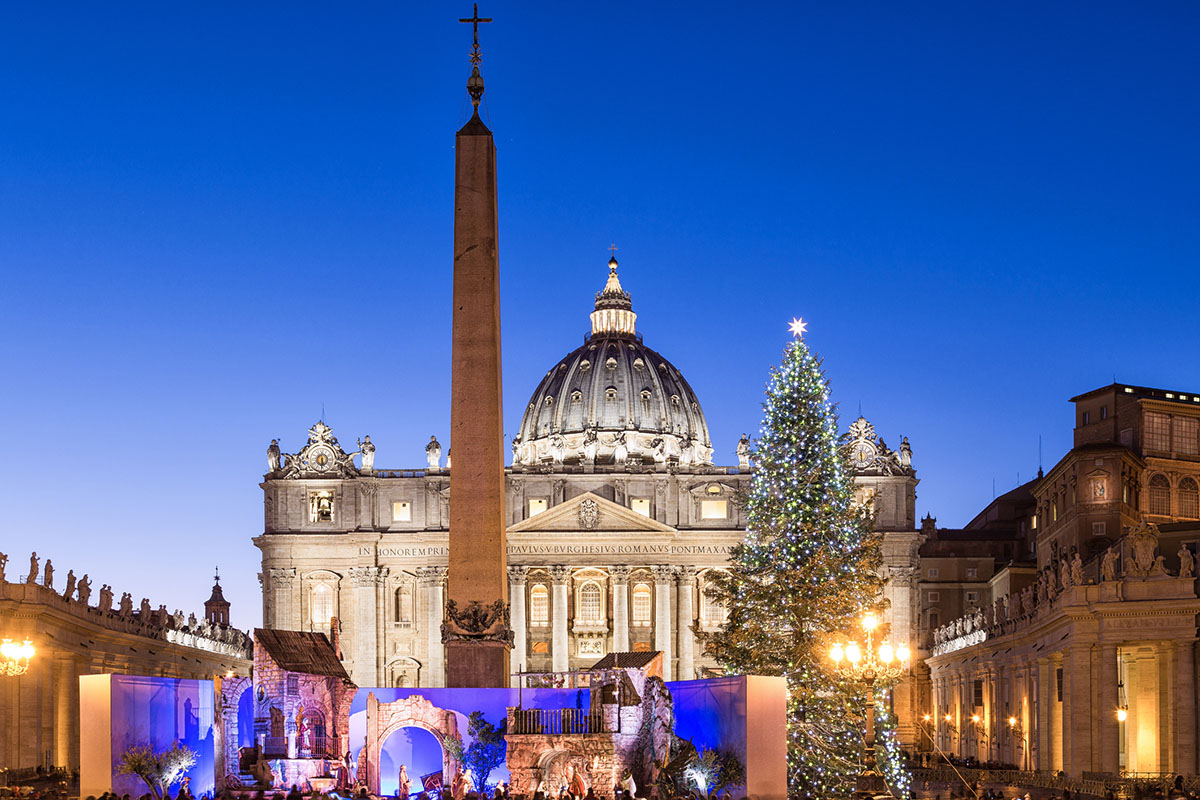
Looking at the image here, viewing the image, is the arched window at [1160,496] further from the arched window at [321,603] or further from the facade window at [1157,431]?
the arched window at [321,603]

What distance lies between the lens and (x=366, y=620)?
100500 millimetres

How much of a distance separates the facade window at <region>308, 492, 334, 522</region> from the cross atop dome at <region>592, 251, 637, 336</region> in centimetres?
3956

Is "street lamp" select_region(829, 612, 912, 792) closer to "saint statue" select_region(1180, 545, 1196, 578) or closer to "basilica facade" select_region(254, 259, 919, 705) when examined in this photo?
"saint statue" select_region(1180, 545, 1196, 578)

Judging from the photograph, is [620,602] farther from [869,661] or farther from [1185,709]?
[869,661]

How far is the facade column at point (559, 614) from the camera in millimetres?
100812

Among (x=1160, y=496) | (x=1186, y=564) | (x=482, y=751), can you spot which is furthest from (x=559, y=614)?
(x=482, y=751)

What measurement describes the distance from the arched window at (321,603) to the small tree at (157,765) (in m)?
72.5

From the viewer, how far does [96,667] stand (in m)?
55.5

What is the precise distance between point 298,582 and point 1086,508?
50941 millimetres

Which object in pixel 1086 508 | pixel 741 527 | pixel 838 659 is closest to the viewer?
pixel 838 659

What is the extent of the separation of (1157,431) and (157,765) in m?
49.2

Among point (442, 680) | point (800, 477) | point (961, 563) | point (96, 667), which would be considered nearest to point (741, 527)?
point (961, 563)

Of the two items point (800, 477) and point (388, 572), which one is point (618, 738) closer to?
point (800, 477)

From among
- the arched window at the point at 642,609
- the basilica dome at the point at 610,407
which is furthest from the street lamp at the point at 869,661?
the basilica dome at the point at 610,407
